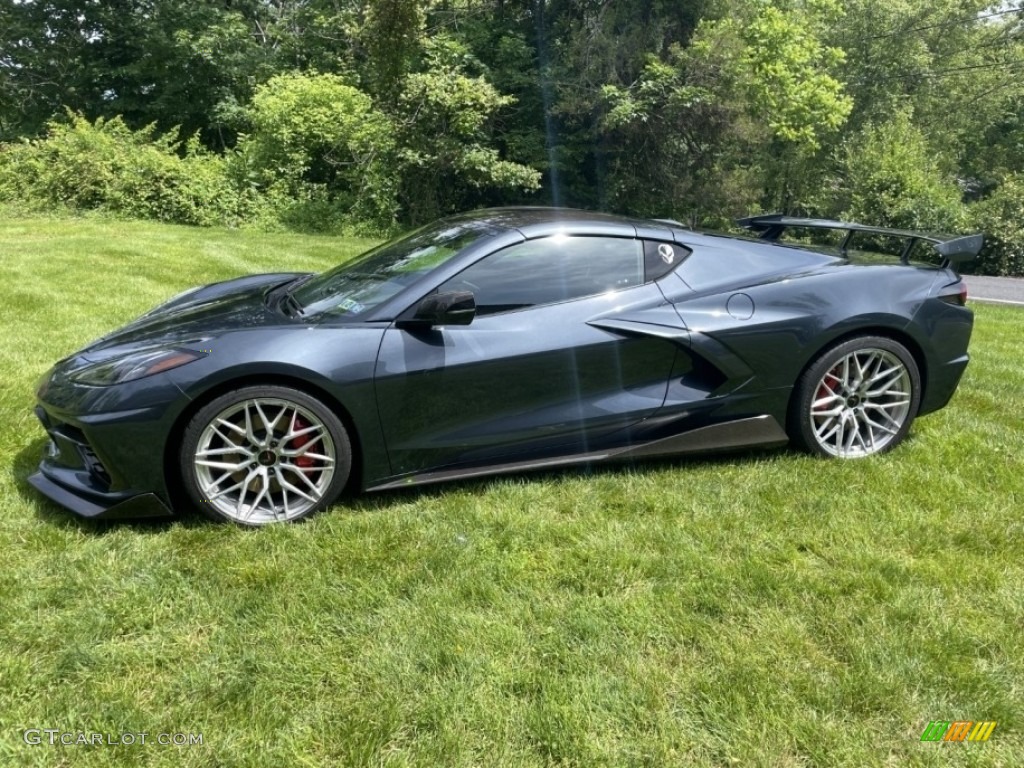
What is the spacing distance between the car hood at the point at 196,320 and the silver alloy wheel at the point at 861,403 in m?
2.63

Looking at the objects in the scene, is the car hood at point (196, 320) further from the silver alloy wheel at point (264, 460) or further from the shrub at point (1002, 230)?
the shrub at point (1002, 230)

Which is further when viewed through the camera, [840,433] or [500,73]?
[500,73]

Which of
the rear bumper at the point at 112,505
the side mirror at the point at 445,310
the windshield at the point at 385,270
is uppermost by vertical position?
the windshield at the point at 385,270

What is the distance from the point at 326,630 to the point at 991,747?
194 cm

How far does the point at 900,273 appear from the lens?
379cm

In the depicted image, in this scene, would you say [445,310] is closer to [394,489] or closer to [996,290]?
[394,489]

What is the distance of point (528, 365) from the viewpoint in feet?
10.4

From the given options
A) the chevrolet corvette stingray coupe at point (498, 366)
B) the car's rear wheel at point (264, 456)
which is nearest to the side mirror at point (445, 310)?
the chevrolet corvette stingray coupe at point (498, 366)

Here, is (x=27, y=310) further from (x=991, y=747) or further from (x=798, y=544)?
(x=991, y=747)

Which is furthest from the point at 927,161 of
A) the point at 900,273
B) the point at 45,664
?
the point at 45,664

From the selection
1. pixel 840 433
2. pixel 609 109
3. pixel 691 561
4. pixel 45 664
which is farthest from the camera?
pixel 609 109

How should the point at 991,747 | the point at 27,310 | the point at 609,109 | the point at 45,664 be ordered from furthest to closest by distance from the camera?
the point at 609,109 → the point at 27,310 → the point at 45,664 → the point at 991,747

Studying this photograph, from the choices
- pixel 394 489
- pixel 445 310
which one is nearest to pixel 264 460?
pixel 394 489

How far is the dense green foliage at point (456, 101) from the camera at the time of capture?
1727 cm
